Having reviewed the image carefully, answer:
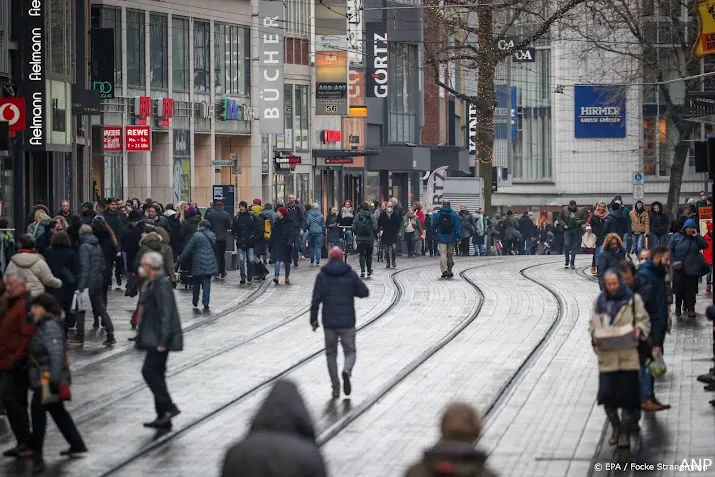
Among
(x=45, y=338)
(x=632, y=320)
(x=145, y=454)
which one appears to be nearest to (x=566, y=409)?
(x=632, y=320)

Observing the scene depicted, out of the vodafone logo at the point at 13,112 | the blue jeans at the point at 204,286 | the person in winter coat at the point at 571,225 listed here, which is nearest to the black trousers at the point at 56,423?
the blue jeans at the point at 204,286

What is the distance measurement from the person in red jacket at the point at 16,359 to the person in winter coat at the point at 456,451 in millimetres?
8047

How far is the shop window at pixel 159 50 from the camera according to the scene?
2175 inches

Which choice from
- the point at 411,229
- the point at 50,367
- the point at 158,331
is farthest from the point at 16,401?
the point at 411,229

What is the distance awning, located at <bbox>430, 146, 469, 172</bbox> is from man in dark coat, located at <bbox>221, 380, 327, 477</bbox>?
6962cm

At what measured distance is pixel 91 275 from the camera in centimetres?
2286

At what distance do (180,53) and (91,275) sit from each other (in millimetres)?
34941

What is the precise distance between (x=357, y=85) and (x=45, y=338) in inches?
2152

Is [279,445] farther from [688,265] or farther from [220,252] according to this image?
[220,252]

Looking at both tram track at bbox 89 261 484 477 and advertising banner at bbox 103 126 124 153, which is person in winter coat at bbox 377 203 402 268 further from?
tram track at bbox 89 261 484 477

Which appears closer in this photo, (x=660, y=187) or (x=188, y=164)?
(x=188, y=164)

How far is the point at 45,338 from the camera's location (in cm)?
1405

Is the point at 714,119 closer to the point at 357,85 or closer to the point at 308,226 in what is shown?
the point at 308,226

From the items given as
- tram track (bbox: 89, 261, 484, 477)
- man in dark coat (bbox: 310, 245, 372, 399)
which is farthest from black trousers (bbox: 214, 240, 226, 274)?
man in dark coat (bbox: 310, 245, 372, 399)
